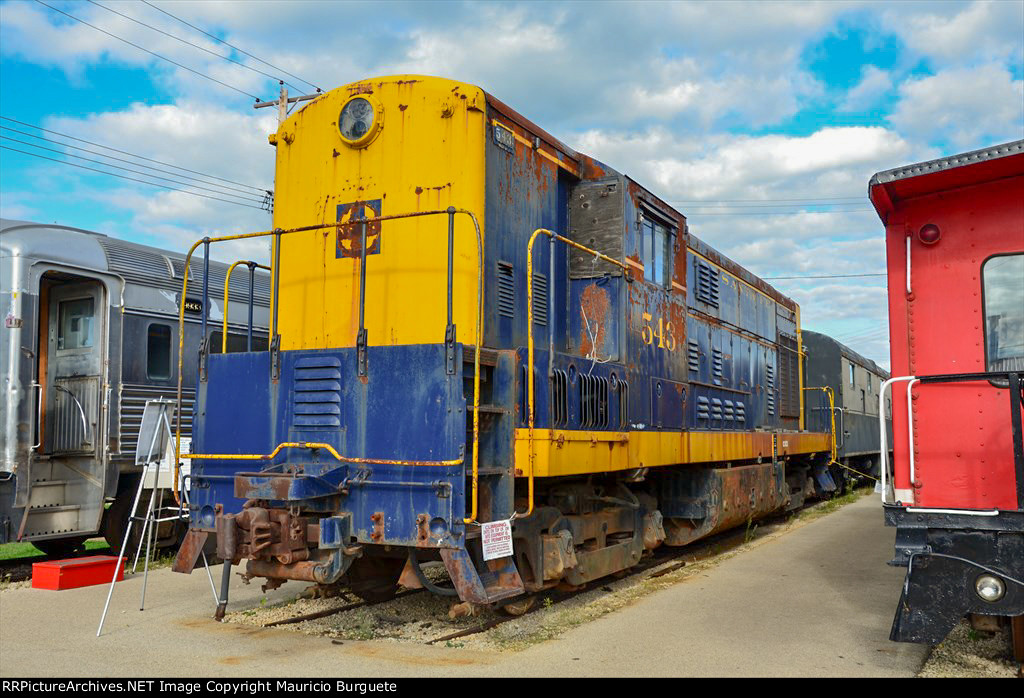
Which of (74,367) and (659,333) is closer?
(659,333)

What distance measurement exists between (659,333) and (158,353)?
20.1 ft

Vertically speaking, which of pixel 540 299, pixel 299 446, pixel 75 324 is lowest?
pixel 299 446

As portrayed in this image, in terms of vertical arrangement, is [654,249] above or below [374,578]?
above

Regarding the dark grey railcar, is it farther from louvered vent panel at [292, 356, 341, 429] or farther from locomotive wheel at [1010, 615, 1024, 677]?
louvered vent panel at [292, 356, 341, 429]

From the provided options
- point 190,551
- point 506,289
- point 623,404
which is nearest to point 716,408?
point 623,404

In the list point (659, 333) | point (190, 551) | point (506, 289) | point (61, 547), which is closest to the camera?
point (190, 551)

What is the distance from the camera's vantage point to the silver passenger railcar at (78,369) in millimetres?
9078

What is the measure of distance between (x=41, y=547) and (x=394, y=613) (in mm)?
5868

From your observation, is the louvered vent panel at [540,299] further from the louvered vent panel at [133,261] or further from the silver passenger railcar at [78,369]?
the louvered vent panel at [133,261]

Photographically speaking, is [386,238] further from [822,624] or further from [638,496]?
[822,624]

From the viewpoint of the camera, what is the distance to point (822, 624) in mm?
6637

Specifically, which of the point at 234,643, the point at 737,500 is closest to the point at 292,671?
the point at 234,643

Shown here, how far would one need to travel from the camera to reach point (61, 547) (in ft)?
34.9

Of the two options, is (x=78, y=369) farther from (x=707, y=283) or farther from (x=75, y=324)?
(x=707, y=283)
